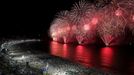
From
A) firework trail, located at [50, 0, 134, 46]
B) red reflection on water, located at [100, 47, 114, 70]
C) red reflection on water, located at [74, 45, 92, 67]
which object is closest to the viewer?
red reflection on water, located at [100, 47, 114, 70]

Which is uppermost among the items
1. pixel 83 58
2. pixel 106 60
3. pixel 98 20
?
pixel 98 20

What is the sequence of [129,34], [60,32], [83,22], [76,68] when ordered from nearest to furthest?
[76,68] → [83,22] → [129,34] → [60,32]

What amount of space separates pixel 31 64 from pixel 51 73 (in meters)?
10.1

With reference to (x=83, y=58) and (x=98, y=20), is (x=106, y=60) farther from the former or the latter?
(x=98, y=20)

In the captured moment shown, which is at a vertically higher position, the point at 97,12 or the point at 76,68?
the point at 97,12

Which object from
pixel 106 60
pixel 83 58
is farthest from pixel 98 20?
pixel 106 60

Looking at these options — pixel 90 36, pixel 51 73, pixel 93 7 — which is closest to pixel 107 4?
pixel 93 7

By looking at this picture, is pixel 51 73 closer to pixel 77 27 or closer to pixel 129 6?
pixel 129 6

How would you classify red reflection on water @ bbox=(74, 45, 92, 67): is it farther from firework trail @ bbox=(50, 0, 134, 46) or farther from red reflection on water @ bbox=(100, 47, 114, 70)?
firework trail @ bbox=(50, 0, 134, 46)

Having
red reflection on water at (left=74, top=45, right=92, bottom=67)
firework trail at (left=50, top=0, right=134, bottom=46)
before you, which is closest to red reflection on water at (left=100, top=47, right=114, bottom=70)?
red reflection on water at (left=74, top=45, right=92, bottom=67)

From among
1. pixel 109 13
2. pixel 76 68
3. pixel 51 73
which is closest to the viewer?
pixel 51 73

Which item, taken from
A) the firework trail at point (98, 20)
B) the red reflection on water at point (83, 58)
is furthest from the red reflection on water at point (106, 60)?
the firework trail at point (98, 20)

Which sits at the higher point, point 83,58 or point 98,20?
point 98,20

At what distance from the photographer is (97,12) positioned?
91062mm
